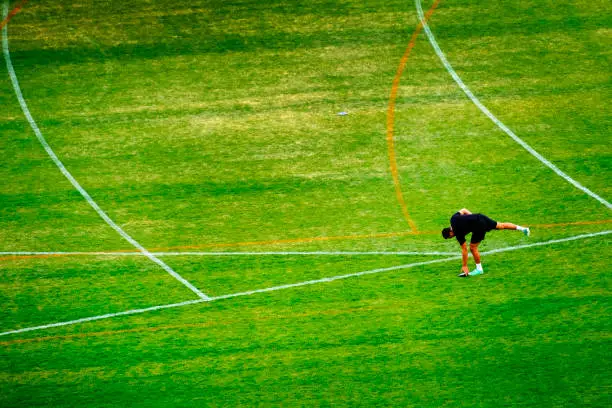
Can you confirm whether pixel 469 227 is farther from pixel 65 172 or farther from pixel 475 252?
pixel 65 172

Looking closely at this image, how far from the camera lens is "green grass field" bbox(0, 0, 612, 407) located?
46.4ft

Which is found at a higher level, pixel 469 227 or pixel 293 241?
pixel 469 227

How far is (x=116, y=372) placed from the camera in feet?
46.9

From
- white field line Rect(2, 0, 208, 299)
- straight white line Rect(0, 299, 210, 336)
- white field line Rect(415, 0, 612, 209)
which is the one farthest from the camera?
white field line Rect(415, 0, 612, 209)

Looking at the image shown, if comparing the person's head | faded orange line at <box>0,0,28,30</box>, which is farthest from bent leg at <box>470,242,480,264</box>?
faded orange line at <box>0,0,28,30</box>

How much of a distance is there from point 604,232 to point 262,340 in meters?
7.21

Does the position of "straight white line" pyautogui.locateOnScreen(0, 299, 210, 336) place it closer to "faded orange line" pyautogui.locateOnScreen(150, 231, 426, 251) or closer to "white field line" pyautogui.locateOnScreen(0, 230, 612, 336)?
"white field line" pyautogui.locateOnScreen(0, 230, 612, 336)

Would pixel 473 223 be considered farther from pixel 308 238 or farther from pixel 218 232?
pixel 218 232

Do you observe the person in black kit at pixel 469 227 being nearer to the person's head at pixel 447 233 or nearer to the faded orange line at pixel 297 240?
the person's head at pixel 447 233

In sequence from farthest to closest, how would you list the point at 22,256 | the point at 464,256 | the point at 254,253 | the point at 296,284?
the point at 22,256
the point at 254,253
the point at 296,284
the point at 464,256

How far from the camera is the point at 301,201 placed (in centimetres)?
1970

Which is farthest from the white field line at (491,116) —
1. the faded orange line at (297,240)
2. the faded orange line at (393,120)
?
the faded orange line at (297,240)

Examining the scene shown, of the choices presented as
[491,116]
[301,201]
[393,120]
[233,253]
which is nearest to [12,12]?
[393,120]

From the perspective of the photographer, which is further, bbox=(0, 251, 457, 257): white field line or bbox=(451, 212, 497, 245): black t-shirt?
bbox=(0, 251, 457, 257): white field line
